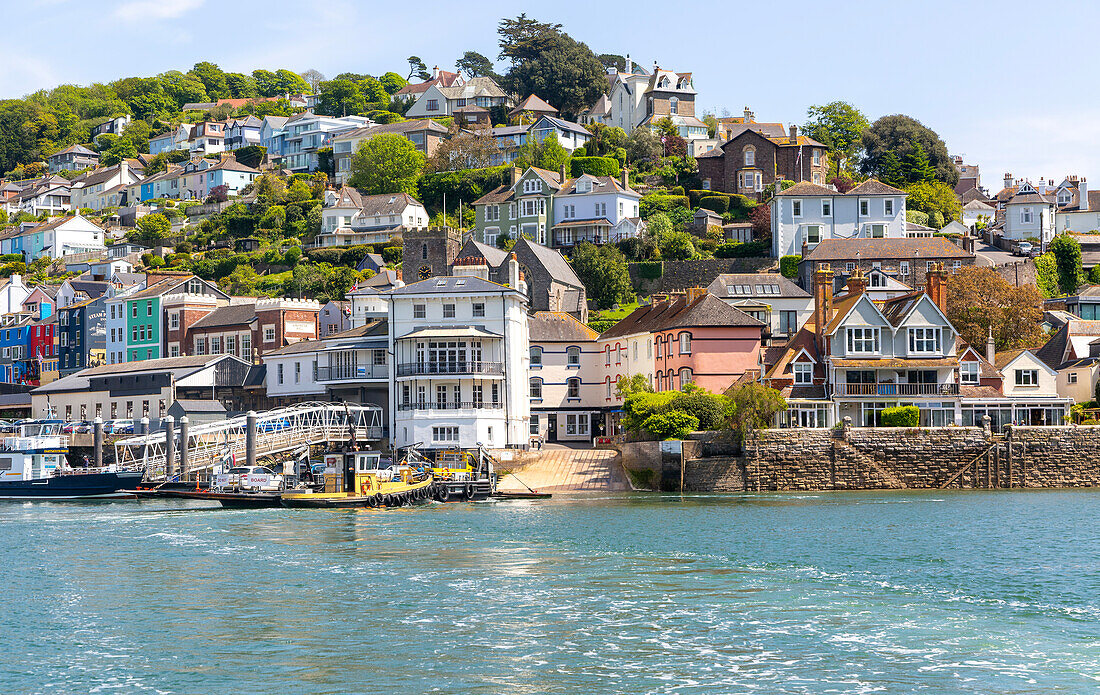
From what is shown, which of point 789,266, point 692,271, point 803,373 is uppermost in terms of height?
point 692,271

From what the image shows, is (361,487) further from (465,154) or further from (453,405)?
(465,154)

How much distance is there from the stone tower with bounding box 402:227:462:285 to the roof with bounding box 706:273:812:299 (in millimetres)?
20838

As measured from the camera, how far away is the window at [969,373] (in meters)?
69.1

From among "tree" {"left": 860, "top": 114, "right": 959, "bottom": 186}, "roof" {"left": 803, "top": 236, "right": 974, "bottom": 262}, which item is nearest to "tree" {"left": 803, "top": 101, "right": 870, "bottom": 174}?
"tree" {"left": 860, "top": 114, "right": 959, "bottom": 186}

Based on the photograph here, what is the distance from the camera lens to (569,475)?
214 feet

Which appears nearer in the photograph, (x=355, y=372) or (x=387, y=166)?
(x=355, y=372)

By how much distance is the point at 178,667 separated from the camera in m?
23.5

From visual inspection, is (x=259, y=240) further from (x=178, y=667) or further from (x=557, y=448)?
(x=178, y=667)

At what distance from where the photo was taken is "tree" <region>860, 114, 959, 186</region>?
130 metres

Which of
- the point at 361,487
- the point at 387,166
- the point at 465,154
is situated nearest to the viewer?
the point at 361,487

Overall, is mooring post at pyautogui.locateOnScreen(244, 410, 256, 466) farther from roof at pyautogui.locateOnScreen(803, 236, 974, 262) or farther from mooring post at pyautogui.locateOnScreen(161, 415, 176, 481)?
roof at pyautogui.locateOnScreen(803, 236, 974, 262)

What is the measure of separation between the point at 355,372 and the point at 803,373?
26.2m

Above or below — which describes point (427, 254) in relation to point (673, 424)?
above

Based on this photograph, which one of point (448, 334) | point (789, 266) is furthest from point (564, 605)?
point (789, 266)
